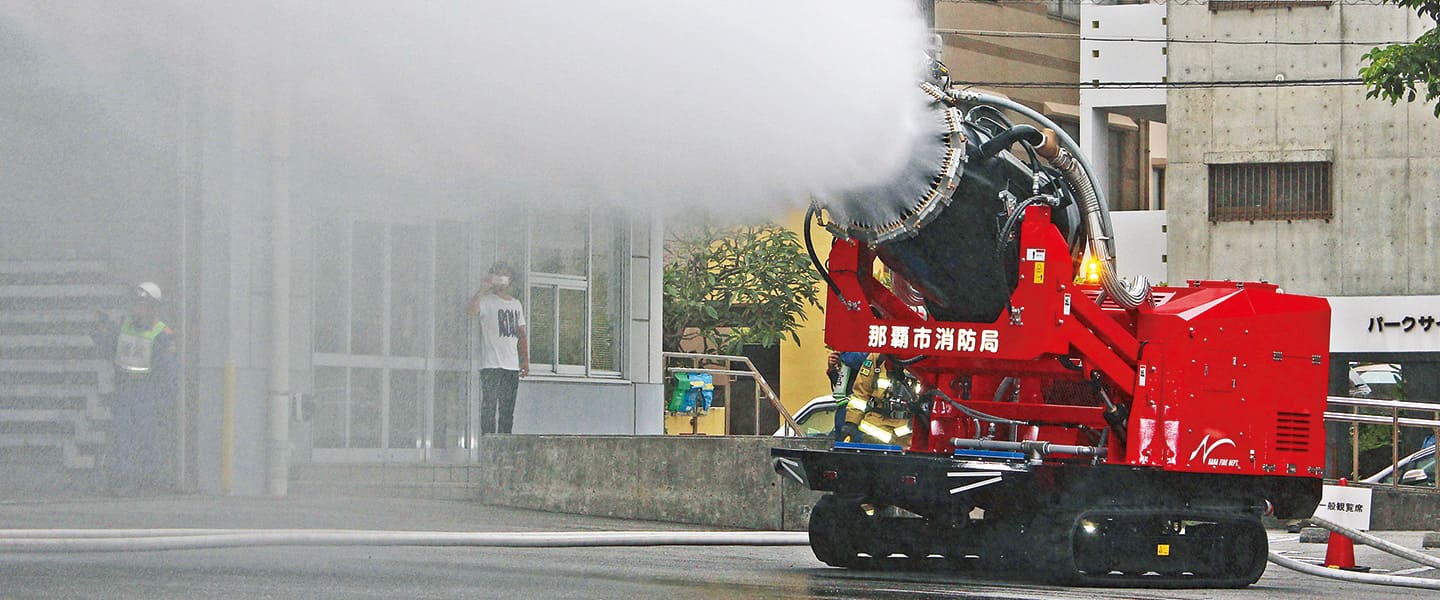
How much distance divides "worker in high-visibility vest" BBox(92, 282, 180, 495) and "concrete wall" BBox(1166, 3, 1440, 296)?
86.0 feet

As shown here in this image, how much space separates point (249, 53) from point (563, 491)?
8525 mm

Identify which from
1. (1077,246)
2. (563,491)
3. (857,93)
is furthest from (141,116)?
(563,491)

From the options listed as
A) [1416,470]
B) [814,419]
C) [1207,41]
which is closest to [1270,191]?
[1207,41]

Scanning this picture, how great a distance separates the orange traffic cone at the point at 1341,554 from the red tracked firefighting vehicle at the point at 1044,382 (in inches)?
60.6

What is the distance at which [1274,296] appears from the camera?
11.5 m

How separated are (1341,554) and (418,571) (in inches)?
260

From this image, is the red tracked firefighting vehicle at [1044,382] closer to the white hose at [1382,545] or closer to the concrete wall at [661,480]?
the white hose at [1382,545]

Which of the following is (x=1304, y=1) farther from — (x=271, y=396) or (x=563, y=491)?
(x=271, y=396)

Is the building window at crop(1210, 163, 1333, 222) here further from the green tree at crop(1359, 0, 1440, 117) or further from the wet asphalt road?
the wet asphalt road

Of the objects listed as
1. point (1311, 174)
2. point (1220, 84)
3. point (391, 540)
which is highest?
point (1220, 84)

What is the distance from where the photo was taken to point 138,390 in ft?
25.0

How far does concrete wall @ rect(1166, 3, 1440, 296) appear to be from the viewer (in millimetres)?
31000

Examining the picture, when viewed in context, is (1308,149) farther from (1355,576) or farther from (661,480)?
(1355,576)

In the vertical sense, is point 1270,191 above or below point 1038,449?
above
